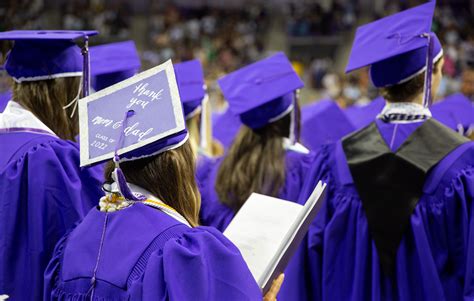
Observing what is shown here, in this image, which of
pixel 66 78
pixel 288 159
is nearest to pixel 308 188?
pixel 288 159

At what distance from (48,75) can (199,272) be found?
1.16 metres

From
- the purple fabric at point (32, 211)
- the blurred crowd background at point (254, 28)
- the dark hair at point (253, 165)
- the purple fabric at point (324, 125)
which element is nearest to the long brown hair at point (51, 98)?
the purple fabric at point (32, 211)

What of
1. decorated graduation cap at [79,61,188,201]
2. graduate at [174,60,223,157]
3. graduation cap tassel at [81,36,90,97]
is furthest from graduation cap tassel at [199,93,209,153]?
decorated graduation cap at [79,61,188,201]

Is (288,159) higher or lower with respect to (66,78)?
lower

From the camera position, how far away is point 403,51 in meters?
2.50

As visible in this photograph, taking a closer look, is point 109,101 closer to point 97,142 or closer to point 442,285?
point 97,142

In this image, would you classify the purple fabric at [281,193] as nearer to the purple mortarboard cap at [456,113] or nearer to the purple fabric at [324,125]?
the purple fabric at [324,125]

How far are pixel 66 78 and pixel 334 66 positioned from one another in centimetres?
1443

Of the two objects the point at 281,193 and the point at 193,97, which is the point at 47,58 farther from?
the point at 193,97

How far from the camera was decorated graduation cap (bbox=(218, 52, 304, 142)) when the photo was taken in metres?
3.24

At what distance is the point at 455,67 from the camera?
12.9m

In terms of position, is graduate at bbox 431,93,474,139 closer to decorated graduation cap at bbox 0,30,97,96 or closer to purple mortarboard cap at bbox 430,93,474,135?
purple mortarboard cap at bbox 430,93,474,135

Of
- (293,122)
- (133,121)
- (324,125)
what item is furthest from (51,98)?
(324,125)

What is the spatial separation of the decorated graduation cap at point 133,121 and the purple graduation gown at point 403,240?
3.36 ft
